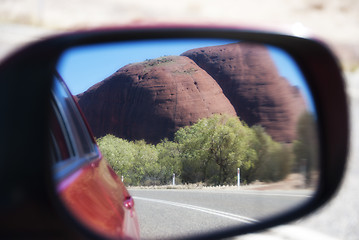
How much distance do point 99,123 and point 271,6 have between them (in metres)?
46.6

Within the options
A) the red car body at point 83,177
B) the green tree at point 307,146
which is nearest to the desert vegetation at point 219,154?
the green tree at point 307,146

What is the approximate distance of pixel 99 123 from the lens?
2.31 meters

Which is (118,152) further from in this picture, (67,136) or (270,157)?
(270,157)

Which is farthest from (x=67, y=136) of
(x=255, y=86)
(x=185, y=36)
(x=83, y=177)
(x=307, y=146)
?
(x=307, y=146)

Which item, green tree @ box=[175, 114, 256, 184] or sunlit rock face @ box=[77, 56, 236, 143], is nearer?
sunlit rock face @ box=[77, 56, 236, 143]

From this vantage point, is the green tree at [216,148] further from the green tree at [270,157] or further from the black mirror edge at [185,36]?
the black mirror edge at [185,36]

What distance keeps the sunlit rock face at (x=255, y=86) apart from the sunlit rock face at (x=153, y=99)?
0.06 m

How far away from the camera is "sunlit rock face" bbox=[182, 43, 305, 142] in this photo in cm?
213

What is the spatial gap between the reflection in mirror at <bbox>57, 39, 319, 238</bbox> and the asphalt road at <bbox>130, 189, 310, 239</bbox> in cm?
2

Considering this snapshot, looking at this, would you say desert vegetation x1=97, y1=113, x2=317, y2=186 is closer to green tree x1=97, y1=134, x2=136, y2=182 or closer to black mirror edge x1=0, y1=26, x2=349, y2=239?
green tree x1=97, y1=134, x2=136, y2=182

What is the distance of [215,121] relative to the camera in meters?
2.24

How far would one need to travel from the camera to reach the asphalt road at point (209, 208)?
2234 millimetres

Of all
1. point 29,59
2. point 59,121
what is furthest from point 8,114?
point 59,121

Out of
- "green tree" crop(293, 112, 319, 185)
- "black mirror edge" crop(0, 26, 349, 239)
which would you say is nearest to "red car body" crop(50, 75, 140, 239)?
"black mirror edge" crop(0, 26, 349, 239)
